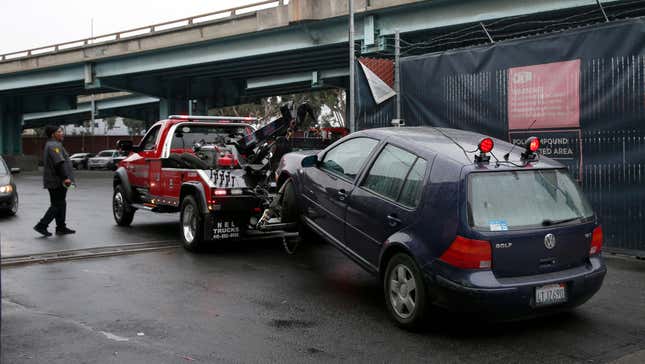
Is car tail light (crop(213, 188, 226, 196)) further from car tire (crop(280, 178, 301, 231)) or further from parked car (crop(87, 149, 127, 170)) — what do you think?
parked car (crop(87, 149, 127, 170))

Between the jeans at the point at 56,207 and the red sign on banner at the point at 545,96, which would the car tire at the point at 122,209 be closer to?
the jeans at the point at 56,207

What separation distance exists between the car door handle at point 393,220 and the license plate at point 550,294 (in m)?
1.27

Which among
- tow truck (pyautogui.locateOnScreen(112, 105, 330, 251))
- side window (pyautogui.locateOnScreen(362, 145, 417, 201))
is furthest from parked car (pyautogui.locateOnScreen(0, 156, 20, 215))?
side window (pyautogui.locateOnScreen(362, 145, 417, 201))

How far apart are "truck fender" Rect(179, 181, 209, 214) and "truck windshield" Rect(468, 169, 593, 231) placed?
14.8 feet

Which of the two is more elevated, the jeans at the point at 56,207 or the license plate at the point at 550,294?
the jeans at the point at 56,207

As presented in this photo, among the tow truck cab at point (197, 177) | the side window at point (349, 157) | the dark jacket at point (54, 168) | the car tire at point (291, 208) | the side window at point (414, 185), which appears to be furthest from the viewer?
the dark jacket at point (54, 168)

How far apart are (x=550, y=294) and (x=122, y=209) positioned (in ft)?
28.9

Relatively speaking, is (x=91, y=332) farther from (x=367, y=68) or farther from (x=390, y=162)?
(x=367, y=68)

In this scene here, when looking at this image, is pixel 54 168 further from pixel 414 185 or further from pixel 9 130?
pixel 9 130

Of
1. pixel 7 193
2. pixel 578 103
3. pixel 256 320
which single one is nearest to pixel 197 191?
pixel 256 320

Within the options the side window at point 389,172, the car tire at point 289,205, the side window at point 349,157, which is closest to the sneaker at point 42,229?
the car tire at point 289,205

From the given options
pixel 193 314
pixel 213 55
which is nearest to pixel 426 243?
pixel 193 314

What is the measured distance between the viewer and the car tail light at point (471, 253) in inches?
194

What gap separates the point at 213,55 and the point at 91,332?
3000cm
